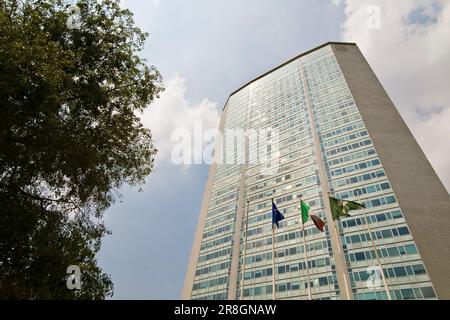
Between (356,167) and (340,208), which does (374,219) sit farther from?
(340,208)

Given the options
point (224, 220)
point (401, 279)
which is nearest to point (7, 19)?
point (401, 279)

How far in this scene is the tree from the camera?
39.7 feet

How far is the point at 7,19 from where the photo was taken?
1252 centimetres

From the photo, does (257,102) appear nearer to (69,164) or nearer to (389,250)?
(389,250)

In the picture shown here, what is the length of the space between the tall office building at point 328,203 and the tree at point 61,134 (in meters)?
25.5

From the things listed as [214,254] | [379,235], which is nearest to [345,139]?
[379,235]

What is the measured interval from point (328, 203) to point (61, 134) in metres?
59.3

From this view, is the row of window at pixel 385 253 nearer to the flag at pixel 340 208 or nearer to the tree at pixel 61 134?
the flag at pixel 340 208

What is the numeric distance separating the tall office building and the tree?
25.5 m

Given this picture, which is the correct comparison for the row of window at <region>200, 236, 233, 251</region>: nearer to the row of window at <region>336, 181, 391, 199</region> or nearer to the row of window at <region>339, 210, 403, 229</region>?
the row of window at <region>339, 210, 403, 229</region>

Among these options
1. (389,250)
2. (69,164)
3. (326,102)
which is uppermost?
(326,102)

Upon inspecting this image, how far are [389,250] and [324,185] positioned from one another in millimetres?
19625

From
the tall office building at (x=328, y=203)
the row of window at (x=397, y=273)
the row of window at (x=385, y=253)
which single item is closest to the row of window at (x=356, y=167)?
the tall office building at (x=328, y=203)

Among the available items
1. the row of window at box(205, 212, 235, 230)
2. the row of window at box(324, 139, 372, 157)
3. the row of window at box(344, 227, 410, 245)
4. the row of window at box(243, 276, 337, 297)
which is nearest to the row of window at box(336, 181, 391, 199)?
the row of window at box(344, 227, 410, 245)
